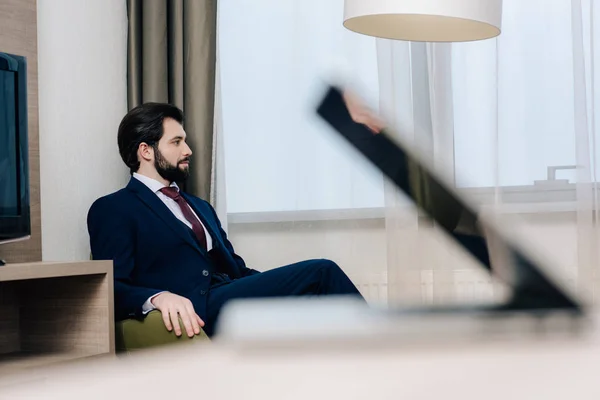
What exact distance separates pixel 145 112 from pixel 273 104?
1.85 feet

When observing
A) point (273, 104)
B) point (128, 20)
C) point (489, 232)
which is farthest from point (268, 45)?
point (489, 232)

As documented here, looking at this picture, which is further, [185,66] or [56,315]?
[185,66]

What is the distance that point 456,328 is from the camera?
265mm

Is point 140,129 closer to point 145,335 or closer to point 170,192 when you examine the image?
point 170,192

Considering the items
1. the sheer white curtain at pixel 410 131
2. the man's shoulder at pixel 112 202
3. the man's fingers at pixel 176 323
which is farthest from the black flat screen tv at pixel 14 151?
the sheer white curtain at pixel 410 131

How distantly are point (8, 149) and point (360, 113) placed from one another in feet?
7.20

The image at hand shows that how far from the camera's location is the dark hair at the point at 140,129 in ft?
9.37

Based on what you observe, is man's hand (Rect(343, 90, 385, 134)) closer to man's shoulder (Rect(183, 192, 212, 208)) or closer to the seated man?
the seated man

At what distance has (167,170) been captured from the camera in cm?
283

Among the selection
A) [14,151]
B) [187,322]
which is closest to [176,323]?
[187,322]

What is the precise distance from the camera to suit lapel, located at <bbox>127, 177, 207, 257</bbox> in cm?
267

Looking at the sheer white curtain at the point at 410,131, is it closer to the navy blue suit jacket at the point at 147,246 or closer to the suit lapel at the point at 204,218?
the suit lapel at the point at 204,218

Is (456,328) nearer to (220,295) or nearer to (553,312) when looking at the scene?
(553,312)

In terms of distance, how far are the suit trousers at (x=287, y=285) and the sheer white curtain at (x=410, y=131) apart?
0.38 metres
